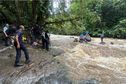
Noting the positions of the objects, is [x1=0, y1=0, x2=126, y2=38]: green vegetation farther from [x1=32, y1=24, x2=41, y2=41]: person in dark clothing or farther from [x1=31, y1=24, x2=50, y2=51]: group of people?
[x1=31, y1=24, x2=50, y2=51]: group of people

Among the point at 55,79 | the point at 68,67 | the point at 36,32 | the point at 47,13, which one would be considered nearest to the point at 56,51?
the point at 36,32

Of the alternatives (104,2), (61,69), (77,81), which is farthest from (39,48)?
(104,2)

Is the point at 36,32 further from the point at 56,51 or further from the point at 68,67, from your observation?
the point at 68,67

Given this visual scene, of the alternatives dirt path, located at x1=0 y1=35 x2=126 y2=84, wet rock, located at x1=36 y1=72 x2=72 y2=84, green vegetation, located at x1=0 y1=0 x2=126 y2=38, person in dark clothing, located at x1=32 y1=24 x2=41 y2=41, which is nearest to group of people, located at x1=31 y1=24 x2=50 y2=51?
person in dark clothing, located at x1=32 y1=24 x2=41 y2=41

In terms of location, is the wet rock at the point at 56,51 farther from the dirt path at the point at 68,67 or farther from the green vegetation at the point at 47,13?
the green vegetation at the point at 47,13

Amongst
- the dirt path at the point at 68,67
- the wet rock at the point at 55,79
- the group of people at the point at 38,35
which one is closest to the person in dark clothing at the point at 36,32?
the group of people at the point at 38,35

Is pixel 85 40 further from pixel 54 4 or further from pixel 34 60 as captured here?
pixel 34 60

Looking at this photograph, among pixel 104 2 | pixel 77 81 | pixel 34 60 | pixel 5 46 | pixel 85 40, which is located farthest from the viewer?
pixel 104 2

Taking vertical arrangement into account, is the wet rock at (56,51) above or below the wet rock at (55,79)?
above

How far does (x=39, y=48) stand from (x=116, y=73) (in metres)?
5.65

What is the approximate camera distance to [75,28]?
21594 millimetres

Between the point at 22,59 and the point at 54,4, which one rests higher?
the point at 54,4

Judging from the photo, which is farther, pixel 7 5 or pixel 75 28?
pixel 75 28

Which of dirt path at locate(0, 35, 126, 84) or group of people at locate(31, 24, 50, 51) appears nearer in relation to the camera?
dirt path at locate(0, 35, 126, 84)
